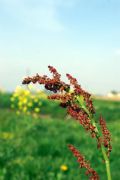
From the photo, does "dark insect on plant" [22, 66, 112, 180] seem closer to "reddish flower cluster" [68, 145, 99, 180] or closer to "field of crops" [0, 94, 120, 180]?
"reddish flower cluster" [68, 145, 99, 180]

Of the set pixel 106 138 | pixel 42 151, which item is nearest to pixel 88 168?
pixel 106 138

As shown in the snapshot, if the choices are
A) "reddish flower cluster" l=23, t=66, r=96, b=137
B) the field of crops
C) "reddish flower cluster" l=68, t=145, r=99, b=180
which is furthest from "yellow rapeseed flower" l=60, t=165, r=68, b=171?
"reddish flower cluster" l=23, t=66, r=96, b=137

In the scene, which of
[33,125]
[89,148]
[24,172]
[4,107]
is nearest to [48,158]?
[24,172]

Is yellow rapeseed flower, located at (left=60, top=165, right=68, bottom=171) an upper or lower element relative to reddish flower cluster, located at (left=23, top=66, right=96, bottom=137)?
upper

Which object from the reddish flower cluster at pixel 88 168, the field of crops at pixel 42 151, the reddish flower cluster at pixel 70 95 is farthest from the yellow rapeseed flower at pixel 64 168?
the reddish flower cluster at pixel 70 95

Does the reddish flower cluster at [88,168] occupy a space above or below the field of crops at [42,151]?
below

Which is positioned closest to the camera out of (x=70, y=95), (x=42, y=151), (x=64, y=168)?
(x=70, y=95)

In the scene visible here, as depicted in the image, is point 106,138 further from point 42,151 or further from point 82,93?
point 42,151

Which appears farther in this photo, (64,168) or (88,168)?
(64,168)

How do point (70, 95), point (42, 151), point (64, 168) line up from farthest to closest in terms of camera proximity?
point (42, 151) → point (64, 168) → point (70, 95)

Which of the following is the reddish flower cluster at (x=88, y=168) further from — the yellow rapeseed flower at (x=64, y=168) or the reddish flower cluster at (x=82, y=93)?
the yellow rapeseed flower at (x=64, y=168)
